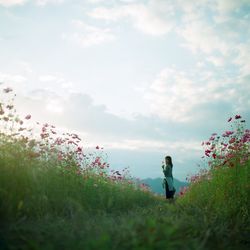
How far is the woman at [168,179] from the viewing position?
1565cm

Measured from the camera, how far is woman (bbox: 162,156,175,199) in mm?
15648

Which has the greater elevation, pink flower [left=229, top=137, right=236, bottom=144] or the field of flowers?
pink flower [left=229, top=137, right=236, bottom=144]

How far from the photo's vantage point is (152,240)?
3395 mm

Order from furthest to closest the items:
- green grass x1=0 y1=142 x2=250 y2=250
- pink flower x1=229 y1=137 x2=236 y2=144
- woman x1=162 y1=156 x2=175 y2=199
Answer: woman x1=162 y1=156 x2=175 y2=199 < pink flower x1=229 y1=137 x2=236 y2=144 < green grass x1=0 y1=142 x2=250 y2=250

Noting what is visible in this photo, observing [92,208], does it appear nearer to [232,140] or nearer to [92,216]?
[92,216]

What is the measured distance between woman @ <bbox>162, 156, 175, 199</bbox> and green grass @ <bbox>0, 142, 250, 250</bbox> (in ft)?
15.5

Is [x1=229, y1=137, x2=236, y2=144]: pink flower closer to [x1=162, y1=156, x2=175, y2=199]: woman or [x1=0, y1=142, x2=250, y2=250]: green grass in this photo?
[x1=0, y1=142, x2=250, y2=250]: green grass

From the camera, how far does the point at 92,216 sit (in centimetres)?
609

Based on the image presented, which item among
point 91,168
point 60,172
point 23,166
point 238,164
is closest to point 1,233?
point 23,166

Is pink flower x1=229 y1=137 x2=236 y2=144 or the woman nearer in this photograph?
pink flower x1=229 y1=137 x2=236 y2=144

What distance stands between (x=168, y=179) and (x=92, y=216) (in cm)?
989

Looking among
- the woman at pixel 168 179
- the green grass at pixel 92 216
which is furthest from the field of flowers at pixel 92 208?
the woman at pixel 168 179

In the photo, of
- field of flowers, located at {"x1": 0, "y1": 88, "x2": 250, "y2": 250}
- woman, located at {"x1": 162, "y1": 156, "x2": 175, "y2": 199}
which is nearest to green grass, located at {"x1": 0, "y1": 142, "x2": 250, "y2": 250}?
field of flowers, located at {"x1": 0, "y1": 88, "x2": 250, "y2": 250}

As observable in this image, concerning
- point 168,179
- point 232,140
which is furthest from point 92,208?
point 168,179
